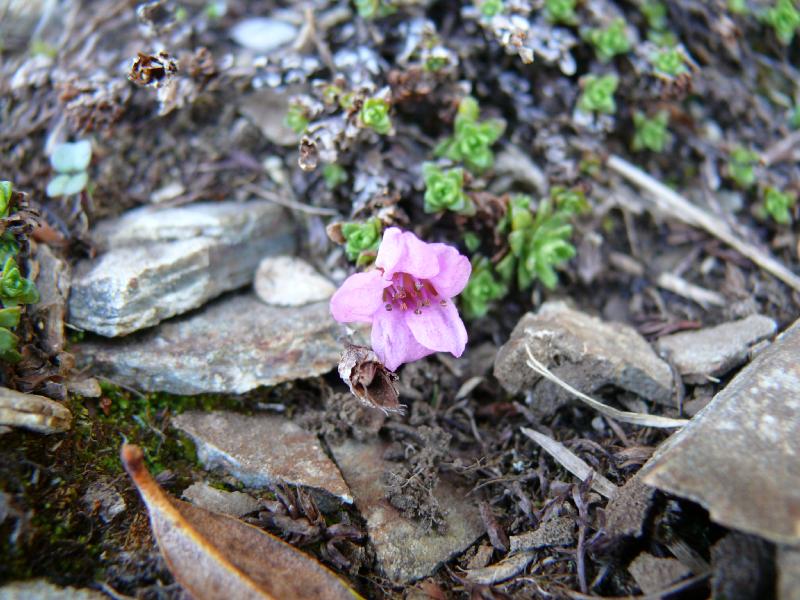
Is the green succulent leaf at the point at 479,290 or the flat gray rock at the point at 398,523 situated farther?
the green succulent leaf at the point at 479,290

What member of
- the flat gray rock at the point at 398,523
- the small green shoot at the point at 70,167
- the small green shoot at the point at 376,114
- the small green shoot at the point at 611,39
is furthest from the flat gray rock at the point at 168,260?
the small green shoot at the point at 611,39

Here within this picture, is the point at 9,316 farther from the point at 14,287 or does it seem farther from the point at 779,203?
the point at 779,203

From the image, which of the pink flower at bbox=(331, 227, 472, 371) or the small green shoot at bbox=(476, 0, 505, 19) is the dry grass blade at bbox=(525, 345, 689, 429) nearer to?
the pink flower at bbox=(331, 227, 472, 371)

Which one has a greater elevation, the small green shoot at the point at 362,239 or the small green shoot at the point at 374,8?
the small green shoot at the point at 374,8

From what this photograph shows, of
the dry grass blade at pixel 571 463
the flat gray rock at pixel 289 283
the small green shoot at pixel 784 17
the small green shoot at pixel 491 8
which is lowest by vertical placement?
the flat gray rock at pixel 289 283

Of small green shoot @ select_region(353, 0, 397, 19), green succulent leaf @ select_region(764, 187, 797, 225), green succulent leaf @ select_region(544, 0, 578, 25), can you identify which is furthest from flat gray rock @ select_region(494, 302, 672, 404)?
small green shoot @ select_region(353, 0, 397, 19)

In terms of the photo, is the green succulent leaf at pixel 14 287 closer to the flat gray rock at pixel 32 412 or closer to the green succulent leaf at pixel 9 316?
the green succulent leaf at pixel 9 316

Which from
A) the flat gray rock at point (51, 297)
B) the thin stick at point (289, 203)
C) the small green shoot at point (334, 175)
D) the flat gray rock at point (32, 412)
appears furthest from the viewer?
the thin stick at point (289, 203)

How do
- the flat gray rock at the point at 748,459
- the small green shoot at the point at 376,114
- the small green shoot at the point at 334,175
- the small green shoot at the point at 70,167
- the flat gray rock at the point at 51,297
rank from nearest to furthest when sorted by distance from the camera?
the flat gray rock at the point at 748,459, the flat gray rock at the point at 51,297, the small green shoot at the point at 376,114, the small green shoot at the point at 70,167, the small green shoot at the point at 334,175
